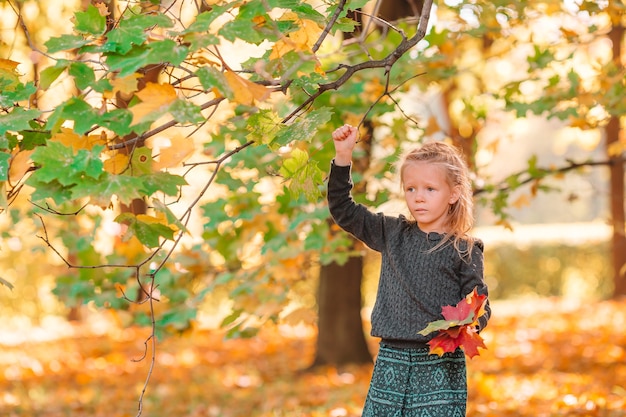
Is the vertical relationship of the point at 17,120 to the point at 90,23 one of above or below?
below

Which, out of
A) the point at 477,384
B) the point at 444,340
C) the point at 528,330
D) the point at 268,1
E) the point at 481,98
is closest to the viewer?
the point at 268,1

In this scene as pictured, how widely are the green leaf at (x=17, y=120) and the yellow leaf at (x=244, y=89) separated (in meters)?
0.55

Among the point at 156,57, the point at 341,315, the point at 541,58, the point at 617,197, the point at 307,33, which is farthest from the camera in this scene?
the point at 617,197

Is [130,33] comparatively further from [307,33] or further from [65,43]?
[307,33]

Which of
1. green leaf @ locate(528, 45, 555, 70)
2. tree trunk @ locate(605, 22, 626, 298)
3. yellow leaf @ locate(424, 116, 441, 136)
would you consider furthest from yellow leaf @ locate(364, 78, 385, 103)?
tree trunk @ locate(605, 22, 626, 298)

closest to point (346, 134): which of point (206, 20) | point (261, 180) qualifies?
point (206, 20)

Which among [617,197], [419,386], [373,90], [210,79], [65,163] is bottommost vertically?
[419,386]

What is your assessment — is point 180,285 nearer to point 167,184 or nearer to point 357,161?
point 357,161

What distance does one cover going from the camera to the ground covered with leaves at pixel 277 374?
5.43 metres

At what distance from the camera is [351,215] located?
2803 mm

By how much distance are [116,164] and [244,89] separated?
0.43 m

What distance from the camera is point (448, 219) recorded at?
274 centimetres

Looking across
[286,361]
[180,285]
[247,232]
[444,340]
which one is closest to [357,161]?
[247,232]

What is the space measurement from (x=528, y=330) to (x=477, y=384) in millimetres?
3569
